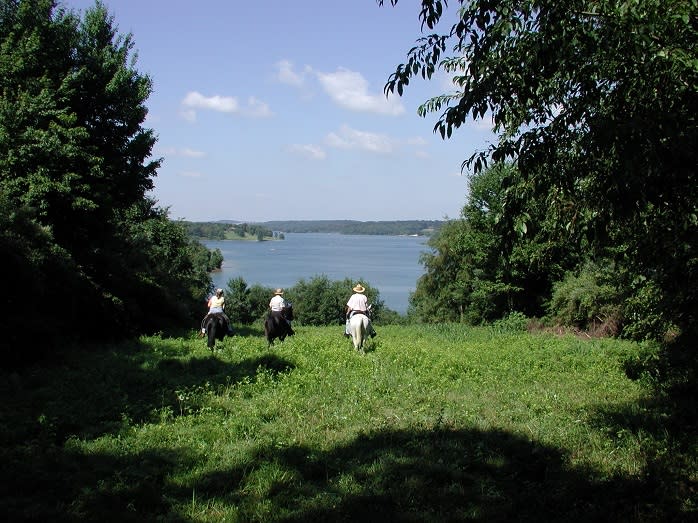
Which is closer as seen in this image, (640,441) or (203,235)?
(640,441)

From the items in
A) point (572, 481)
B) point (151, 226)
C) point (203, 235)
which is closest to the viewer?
point (572, 481)

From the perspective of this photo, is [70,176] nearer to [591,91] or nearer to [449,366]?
[449,366]

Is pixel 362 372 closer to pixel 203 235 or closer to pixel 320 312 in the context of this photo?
pixel 320 312

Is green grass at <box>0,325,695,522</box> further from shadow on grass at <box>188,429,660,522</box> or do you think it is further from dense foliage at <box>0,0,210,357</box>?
dense foliage at <box>0,0,210,357</box>

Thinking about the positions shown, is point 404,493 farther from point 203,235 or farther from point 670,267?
point 203,235

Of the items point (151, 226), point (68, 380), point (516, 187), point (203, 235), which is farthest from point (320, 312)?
point (203, 235)

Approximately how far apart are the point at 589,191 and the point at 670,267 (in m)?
2.31

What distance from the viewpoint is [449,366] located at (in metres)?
12.3

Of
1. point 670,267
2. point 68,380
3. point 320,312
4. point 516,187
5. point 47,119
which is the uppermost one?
point 47,119

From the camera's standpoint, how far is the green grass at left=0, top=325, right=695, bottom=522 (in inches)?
215

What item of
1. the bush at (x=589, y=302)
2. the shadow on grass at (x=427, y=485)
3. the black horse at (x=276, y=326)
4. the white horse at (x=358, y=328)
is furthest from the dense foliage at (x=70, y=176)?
the bush at (x=589, y=302)

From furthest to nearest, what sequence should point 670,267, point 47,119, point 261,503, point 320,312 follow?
point 320,312 < point 47,119 < point 670,267 < point 261,503

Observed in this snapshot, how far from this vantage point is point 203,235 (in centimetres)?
18350

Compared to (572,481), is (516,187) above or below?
above
